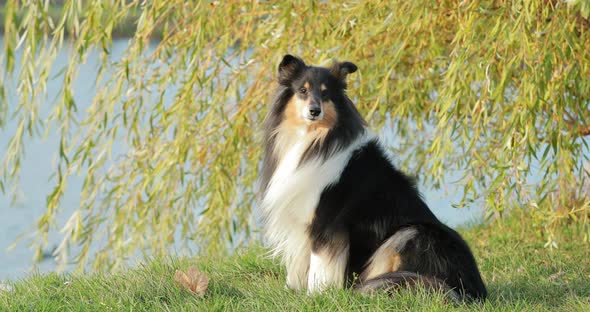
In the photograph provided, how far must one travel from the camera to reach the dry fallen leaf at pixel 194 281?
443 centimetres

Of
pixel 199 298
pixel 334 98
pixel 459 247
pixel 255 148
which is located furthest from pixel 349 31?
pixel 199 298

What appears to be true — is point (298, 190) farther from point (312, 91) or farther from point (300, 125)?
point (312, 91)

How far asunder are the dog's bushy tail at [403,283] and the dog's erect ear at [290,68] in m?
1.23

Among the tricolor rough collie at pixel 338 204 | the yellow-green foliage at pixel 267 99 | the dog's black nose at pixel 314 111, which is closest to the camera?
the tricolor rough collie at pixel 338 204

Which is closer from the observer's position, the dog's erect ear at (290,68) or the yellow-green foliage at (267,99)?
the dog's erect ear at (290,68)

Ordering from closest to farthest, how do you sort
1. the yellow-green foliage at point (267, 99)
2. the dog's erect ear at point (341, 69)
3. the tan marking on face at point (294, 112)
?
the tan marking on face at point (294, 112), the dog's erect ear at point (341, 69), the yellow-green foliage at point (267, 99)

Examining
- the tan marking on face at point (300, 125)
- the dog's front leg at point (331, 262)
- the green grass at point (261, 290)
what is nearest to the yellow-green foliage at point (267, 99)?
the green grass at point (261, 290)

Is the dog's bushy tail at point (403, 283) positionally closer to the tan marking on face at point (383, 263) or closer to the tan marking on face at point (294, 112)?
the tan marking on face at point (383, 263)

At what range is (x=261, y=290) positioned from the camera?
14.6 ft

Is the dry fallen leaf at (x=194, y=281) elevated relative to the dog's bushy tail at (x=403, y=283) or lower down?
lower down

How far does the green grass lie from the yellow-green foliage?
434 millimetres

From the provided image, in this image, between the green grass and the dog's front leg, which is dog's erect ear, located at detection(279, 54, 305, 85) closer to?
the dog's front leg

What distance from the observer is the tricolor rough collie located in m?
4.53

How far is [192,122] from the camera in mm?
6473
